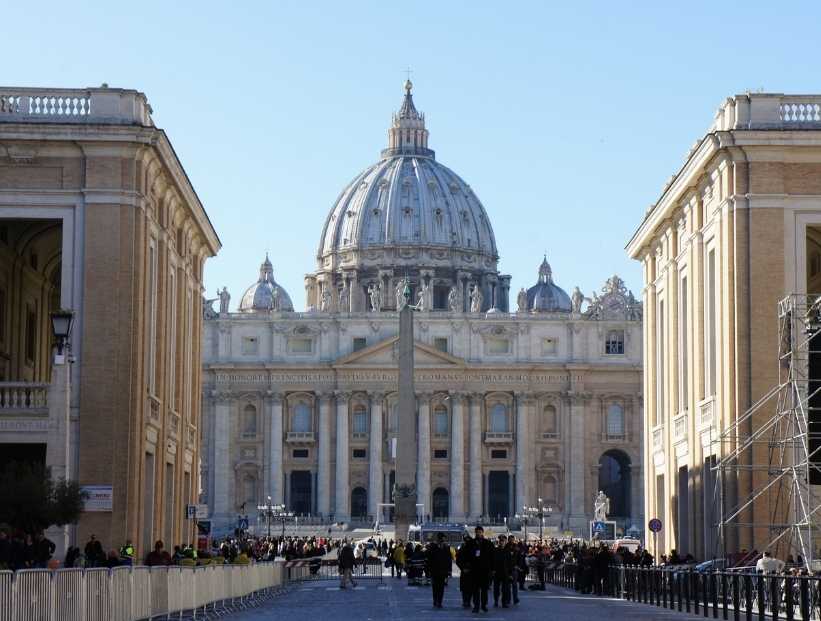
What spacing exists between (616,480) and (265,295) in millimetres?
33294

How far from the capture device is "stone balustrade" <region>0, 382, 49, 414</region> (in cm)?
4481

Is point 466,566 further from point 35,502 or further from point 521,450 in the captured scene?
point 521,450

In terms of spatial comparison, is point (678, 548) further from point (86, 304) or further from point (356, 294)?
point (356, 294)

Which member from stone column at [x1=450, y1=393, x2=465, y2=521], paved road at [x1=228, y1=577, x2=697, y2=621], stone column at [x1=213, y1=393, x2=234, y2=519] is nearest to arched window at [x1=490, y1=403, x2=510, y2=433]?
stone column at [x1=450, y1=393, x2=465, y2=521]

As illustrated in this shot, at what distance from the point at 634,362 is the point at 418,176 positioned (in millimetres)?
50239

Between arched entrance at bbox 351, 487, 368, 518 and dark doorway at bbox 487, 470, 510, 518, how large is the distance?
8714 mm

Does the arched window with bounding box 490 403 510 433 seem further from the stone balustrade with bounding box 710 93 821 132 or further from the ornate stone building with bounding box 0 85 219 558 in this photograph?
the stone balustrade with bounding box 710 93 821 132

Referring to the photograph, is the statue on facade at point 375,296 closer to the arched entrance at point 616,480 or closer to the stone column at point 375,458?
the stone column at point 375,458

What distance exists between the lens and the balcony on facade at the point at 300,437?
469 ft

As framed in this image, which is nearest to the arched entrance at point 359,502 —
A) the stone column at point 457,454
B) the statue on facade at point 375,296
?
the stone column at point 457,454

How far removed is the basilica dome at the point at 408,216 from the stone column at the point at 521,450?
38407 mm

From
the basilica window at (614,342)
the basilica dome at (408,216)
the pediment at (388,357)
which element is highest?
the basilica dome at (408,216)

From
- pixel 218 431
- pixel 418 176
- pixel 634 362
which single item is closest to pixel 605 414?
pixel 634 362

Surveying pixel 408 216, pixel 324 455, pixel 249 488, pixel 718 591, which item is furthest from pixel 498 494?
pixel 718 591
